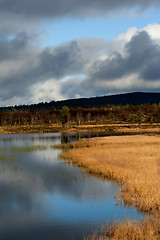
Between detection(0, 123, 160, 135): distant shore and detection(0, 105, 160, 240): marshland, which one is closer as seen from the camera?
detection(0, 105, 160, 240): marshland

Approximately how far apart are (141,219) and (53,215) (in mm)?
5821

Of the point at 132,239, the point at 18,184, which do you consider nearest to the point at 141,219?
the point at 132,239

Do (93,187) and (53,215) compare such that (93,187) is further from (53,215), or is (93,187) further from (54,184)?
(53,215)

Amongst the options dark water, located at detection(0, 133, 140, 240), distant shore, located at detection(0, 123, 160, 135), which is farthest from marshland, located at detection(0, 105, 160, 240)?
distant shore, located at detection(0, 123, 160, 135)

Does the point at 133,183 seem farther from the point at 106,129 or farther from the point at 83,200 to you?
the point at 106,129

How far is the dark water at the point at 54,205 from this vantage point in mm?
15016

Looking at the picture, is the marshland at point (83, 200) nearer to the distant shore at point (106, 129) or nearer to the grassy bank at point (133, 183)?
the grassy bank at point (133, 183)

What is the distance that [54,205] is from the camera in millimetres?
19156

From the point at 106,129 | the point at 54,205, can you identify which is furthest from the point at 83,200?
the point at 106,129

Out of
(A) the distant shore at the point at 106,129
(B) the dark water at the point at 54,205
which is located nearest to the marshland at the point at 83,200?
(B) the dark water at the point at 54,205

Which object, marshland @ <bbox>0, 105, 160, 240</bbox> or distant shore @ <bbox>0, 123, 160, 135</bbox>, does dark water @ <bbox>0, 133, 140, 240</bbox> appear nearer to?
marshland @ <bbox>0, 105, 160, 240</bbox>

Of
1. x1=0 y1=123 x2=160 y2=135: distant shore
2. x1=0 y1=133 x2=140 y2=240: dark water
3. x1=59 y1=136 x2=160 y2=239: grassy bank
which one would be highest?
x1=59 y1=136 x2=160 y2=239: grassy bank

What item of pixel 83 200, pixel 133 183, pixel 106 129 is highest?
pixel 133 183

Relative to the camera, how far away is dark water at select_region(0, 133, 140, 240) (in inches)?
591
